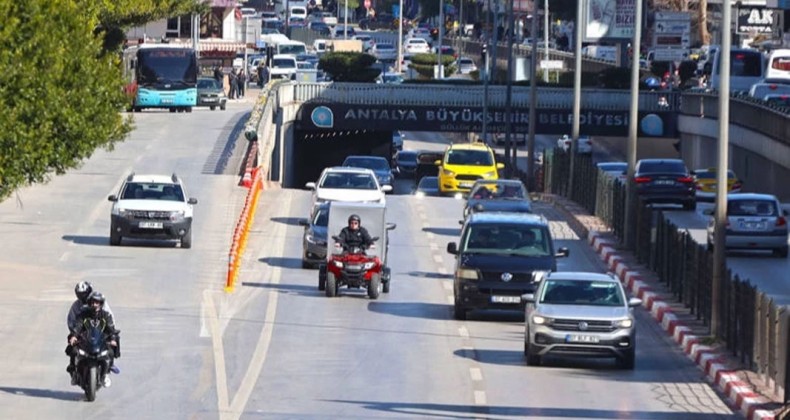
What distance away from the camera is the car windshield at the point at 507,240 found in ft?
112

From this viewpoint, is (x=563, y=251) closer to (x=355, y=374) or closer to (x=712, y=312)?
(x=712, y=312)

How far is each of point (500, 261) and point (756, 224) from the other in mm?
13033

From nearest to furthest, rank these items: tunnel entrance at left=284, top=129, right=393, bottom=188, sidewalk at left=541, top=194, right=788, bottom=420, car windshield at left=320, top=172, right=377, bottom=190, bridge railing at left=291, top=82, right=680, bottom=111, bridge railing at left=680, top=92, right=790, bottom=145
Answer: sidewalk at left=541, top=194, right=788, bottom=420 < car windshield at left=320, top=172, right=377, bottom=190 < bridge railing at left=680, top=92, right=790, bottom=145 < bridge railing at left=291, top=82, right=680, bottom=111 < tunnel entrance at left=284, top=129, right=393, bottom=188

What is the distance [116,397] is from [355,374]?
13.3 ft

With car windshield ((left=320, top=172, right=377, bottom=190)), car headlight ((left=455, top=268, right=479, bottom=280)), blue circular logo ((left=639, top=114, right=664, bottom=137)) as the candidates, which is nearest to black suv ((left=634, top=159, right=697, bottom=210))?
car windshield ((left=320, top=172, right=377, bottom=190))

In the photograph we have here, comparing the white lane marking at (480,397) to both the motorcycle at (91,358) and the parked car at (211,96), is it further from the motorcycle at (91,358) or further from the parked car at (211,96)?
the parked car at (211,96)

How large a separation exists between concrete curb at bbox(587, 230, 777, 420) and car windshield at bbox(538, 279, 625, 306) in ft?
5.59

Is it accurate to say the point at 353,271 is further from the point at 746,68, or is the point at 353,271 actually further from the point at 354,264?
the point at 746,68

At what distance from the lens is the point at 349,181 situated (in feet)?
162

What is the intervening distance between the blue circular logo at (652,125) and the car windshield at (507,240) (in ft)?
164

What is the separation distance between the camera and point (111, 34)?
8138 centimetres

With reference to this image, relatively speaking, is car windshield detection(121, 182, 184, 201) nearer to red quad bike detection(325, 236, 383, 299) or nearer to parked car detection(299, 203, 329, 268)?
parked car detection(299, 203, 329, 268)

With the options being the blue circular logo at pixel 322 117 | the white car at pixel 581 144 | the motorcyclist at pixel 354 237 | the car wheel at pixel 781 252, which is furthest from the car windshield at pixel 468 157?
the motorcyclist at pixel 354 237

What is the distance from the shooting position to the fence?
1000 inches
